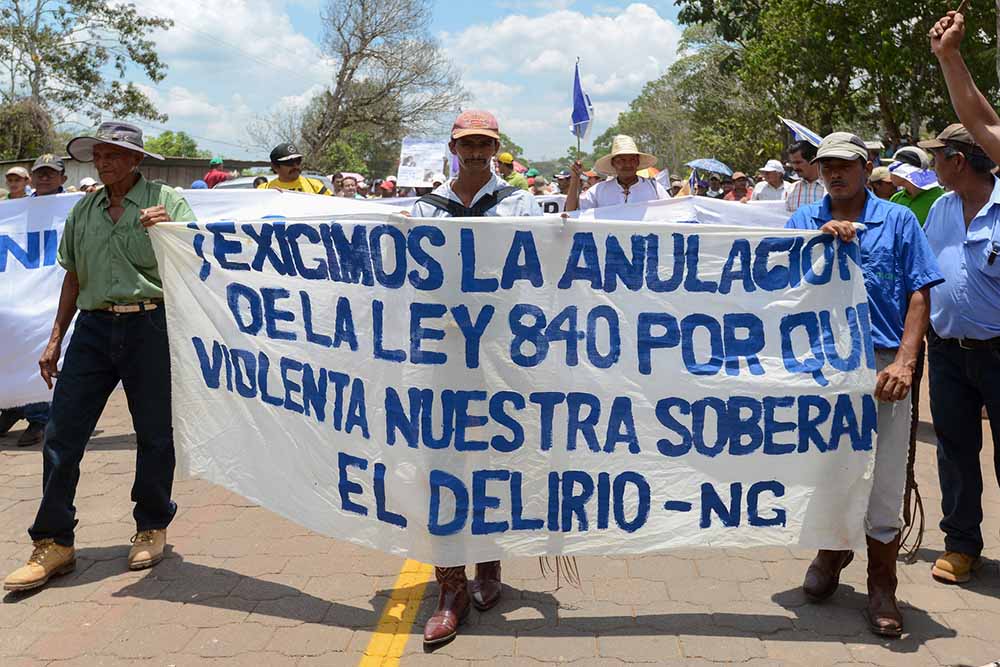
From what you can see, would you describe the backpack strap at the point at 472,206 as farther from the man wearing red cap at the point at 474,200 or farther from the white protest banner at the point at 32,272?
the white protest banner at the point at 32,272

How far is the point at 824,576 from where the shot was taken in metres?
4.14

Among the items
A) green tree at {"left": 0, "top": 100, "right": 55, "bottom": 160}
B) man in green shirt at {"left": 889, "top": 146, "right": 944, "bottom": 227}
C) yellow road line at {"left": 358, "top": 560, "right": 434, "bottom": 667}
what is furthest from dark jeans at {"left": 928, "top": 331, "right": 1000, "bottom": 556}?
green tree at {"left": 0, "top": 100, "right": 55, "bottom": 160}

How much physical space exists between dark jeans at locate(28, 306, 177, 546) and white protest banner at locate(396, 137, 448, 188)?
11.9 meters

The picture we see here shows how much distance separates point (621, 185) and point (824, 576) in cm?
440

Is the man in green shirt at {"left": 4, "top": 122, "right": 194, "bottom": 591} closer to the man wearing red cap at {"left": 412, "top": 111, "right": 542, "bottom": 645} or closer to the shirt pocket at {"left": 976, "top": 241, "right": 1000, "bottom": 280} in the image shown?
the man wearing red cap at {"left": 412, "top": 111, "right": 542, "bottom": 645}

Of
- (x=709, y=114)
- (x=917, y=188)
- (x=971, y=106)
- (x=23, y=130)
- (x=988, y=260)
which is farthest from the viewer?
(x=709, y=114)

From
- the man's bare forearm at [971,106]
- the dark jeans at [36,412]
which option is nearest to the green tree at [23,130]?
the dark jeans at [36,412]

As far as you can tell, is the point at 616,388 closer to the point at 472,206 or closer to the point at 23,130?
the point at 472,206

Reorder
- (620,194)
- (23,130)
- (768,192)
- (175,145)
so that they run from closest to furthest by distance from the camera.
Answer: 1. (620,194)
2. (768,192)
3. (23,130)
4. (175,145)

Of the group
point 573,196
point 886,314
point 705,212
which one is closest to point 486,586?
point 886,314

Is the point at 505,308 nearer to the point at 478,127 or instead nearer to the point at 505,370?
the point at 505,370

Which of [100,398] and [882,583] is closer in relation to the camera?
[882,583]

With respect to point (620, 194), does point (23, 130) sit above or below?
above

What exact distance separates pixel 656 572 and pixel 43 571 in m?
2.79
